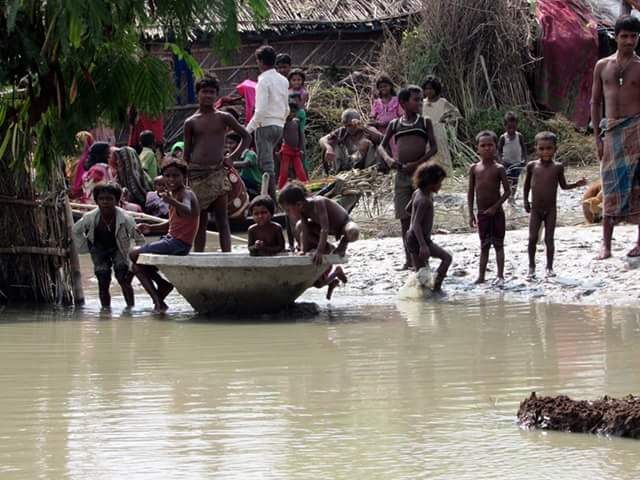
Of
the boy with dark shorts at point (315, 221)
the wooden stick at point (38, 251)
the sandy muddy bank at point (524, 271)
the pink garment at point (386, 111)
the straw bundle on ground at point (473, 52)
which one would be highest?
the straw bundle on ground at point (473, 52)

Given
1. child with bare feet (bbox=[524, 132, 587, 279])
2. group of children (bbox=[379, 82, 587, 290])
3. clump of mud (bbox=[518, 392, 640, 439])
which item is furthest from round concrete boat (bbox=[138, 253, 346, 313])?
clump of mud (bbox=[518, 392, 640, 439])

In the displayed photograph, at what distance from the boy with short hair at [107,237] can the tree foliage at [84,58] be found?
5.55 m

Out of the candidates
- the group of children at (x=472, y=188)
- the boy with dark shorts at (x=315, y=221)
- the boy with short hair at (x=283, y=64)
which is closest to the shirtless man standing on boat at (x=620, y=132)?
the group of children at (x=472, y=188)

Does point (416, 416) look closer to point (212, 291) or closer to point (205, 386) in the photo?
point (205, 386)

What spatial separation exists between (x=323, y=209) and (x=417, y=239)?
0.90 m

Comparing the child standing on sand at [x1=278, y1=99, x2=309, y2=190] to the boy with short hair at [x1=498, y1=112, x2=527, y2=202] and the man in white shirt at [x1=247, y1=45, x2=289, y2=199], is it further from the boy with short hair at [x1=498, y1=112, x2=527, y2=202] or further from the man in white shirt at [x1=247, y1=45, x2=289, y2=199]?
the boy with short hair at [x1=498, y1=112, x2=527, y2=202]

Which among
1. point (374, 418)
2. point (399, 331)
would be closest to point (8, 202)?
point (399, 331)

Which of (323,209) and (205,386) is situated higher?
(323,209)

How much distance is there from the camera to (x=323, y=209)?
9.11 meters

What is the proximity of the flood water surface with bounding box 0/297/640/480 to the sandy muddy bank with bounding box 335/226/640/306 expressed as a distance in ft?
1.26

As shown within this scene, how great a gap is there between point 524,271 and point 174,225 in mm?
2627

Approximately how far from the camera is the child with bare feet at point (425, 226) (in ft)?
31.7

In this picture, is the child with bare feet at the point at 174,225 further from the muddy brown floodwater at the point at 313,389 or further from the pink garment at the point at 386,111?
the pink garment at the point at 386,111

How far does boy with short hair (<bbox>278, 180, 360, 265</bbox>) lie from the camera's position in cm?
912
